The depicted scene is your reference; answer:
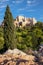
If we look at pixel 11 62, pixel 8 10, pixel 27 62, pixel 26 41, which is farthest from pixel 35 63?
pixel 26 41

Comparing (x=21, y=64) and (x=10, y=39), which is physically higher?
(x=21, y=64)

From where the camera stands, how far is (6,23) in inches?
758

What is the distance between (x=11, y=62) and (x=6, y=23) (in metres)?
13.3

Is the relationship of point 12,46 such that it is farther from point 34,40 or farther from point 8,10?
point 34,40

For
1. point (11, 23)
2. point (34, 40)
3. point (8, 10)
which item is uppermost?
point (8, 10)

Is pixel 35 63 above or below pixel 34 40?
above

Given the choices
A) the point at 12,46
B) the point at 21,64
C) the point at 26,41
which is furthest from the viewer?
the point at 26,41

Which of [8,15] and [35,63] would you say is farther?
[8,15]

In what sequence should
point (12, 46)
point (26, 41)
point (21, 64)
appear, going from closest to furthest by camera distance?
1. point (21, 64)
2. point (12, 46)
3. point (26, 41)

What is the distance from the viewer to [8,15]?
1914cm

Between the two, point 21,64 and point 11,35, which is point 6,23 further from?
point 21,64

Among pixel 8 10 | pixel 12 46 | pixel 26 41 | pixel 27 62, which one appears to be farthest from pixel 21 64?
pixel 26 41

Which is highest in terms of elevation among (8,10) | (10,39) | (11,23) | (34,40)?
(8,10)

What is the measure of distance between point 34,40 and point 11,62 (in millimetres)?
21505
